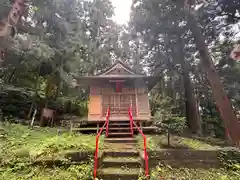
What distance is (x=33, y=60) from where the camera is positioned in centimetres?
1046

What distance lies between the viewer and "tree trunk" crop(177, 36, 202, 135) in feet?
40.7

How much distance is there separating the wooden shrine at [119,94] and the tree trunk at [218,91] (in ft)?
11.3

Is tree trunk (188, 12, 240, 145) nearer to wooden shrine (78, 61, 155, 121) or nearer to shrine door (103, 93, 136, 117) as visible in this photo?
wooden shrine (78, 61, 155, 121)

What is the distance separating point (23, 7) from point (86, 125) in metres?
7.12

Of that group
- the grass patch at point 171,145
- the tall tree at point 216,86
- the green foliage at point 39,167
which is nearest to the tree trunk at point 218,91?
the tall tree at point 216,86

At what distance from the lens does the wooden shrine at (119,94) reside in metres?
10.6

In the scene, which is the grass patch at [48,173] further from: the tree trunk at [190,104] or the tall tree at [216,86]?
the tree trunk at [190,104]

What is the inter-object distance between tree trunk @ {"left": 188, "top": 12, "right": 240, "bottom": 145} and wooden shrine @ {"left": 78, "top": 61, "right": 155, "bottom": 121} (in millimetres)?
3431

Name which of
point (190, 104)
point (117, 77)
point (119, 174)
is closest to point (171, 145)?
point (119, 174)

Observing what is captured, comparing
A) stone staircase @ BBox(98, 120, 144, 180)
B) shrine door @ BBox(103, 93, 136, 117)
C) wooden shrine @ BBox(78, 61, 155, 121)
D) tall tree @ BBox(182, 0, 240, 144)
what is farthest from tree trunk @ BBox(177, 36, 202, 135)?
stone staircase @ BBox(98, 120, 144, 180)

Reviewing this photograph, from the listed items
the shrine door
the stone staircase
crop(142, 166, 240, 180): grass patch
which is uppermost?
the shrine door

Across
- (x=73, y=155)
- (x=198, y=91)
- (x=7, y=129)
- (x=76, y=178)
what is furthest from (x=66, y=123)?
(x=198, y=91)

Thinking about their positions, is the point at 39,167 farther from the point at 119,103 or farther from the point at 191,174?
the point at 119,103

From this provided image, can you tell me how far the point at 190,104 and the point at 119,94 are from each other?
21.0 feet
